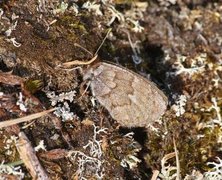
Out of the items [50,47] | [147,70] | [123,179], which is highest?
[50,47]

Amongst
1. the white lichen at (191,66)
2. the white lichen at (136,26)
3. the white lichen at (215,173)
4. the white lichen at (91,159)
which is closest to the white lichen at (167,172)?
the white lichen at (215,173)

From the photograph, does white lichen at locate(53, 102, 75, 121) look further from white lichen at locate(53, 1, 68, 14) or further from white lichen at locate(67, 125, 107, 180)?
white lichen at locate(53, 1, 68, 14)

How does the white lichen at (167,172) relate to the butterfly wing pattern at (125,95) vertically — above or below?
below

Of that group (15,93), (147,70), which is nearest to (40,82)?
(15,93)

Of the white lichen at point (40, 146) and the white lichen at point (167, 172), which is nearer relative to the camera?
the white lichen at point (40, 146)

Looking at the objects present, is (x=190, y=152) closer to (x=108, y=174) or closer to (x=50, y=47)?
Result: (x=108, y=174)

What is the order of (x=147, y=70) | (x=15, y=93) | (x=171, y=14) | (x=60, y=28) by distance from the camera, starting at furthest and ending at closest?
(x=171, y=14) → (x=147, y=70) → (x=60, y=28) → (x=15, y=93)

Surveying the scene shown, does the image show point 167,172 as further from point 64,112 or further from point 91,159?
point 64,112

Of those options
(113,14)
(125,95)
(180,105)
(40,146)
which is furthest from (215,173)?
(113,14)

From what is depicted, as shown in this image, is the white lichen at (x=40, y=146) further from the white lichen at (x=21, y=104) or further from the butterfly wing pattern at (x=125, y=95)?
the butterfly wing pattern at (x=125, y=95)
